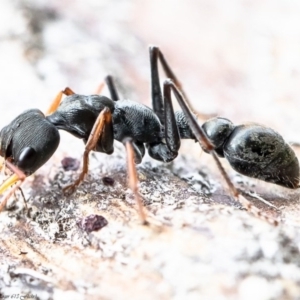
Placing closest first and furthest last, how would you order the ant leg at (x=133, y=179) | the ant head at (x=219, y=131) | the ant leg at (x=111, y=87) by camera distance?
the ant leg at (x=133, y=179), the ant head at (x=219, y=131), the ant leg at (x=111, y=87)

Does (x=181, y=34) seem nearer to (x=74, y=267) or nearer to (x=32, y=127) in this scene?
(x=32, y=127)

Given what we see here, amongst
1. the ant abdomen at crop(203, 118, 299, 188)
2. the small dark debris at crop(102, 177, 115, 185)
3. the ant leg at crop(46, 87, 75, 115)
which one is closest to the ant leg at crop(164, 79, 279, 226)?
the ant abdomen at crop(203, 118, 299, 188)

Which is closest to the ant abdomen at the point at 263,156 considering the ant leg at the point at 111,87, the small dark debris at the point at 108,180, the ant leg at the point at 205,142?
the ant leg at the point at 205,142

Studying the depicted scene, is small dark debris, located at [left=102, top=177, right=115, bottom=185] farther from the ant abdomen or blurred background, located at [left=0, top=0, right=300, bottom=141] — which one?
blurred background, located at [left=0, top=0, right=300, bottom=141]

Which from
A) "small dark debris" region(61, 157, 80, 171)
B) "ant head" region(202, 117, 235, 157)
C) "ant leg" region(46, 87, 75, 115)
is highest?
"ant head" region(202, 117, 235, 157)

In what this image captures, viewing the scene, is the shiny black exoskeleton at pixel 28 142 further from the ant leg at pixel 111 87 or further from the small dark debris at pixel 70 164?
the ant leg at pixel 111 87

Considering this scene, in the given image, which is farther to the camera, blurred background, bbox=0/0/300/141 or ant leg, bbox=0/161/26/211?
blurred background, bbox=0/0/300/141

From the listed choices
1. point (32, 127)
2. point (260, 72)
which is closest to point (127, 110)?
point (32, 127)
